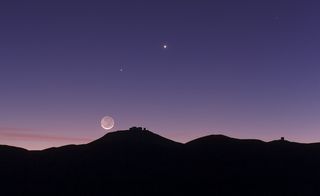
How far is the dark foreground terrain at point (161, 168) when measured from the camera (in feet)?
374

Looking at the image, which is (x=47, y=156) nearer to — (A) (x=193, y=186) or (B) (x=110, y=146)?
(B) (x=110, y=146)

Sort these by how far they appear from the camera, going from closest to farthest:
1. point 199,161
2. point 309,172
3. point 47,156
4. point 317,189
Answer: point 317,189
point 309,172
point 199,161
point 47,156

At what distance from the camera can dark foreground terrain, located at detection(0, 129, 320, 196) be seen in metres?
114

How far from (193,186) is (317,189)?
2762 cm

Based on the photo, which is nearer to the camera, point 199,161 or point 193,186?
point 193,186

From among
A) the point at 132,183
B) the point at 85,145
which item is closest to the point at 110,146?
the point at 85,145

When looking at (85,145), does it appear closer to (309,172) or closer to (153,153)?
(153,153)

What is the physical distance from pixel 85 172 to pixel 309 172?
183 ft

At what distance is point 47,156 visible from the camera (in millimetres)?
145250

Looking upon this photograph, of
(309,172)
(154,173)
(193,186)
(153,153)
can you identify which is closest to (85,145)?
(153,153)

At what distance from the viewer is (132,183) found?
11844 cm

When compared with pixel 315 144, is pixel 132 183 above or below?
below

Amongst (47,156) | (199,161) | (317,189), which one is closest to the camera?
(317,189)

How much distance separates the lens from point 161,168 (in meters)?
128
